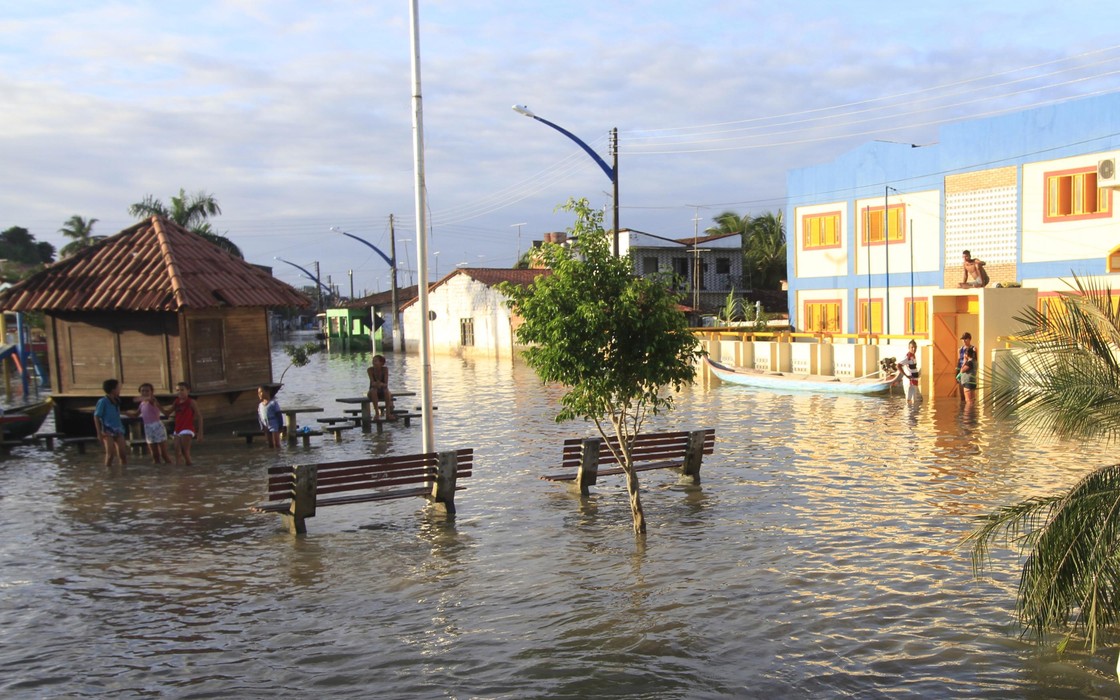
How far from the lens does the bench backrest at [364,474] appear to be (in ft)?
37.7

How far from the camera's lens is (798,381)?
28.8 meters

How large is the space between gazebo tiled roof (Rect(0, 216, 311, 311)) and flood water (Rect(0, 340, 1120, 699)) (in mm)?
4539

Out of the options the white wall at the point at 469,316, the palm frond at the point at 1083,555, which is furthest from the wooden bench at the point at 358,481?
the white wall at the point at 469,316

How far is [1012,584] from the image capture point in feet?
29.6

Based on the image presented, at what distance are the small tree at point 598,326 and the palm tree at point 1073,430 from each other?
412 centimetres

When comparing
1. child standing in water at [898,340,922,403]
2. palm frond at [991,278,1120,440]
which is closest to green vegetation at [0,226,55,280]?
child standing in water at [898,340,922,403]

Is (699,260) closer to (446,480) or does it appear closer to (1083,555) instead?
(446,480)

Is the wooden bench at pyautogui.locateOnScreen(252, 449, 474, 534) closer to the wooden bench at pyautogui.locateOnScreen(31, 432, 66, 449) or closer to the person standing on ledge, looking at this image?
the wooden bench at pyautogui.locateOnScreen(31, 432, 66, 449)

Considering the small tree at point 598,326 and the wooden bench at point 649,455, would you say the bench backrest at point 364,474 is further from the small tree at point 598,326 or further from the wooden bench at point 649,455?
the small tree at point 598,326

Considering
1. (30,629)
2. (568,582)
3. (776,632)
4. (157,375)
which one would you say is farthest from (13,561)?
(157,375)

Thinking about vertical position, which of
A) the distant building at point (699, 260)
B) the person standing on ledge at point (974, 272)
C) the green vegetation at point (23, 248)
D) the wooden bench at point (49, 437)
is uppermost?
the green vegetation at point (23, 248)

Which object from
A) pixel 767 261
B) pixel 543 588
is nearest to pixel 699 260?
pixel 767 261

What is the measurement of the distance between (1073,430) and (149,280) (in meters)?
18.6

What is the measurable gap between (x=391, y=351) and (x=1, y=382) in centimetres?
2662
